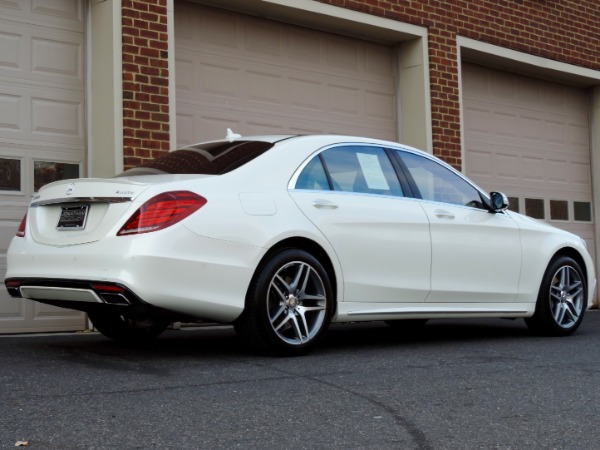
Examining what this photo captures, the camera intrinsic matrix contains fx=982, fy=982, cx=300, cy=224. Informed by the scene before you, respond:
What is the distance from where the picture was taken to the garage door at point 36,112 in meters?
8.80

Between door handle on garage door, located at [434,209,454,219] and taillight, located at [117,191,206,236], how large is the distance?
2.17 metres

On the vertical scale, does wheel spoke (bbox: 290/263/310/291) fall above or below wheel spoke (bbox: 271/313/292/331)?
above

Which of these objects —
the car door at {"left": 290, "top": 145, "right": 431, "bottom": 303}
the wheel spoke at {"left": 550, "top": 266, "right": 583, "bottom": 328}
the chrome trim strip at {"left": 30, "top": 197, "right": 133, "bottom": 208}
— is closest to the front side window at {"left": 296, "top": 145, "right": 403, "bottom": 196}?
the car door at {"left": 290, "top": 145, "right": 431, "bottom": 303}

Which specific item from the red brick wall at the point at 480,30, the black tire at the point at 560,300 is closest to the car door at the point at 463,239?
the black tire at the point at 560,300

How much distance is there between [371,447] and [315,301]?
2.66 meters

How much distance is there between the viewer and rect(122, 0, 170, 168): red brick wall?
30.2 feet

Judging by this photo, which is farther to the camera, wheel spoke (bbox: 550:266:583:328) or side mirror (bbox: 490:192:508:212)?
wheel spoke (bbox: 550:266:583:328)

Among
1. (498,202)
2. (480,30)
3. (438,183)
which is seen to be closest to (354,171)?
(438,183)

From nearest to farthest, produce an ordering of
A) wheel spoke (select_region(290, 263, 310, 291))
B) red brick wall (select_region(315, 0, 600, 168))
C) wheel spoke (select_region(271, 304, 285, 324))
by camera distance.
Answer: wheel spoke (select_region(271, 304, 285, 324)), wheel spoke (select_region(290, 263, 310, 291)), red brick wall (select_region(315, 0, 600, 168))

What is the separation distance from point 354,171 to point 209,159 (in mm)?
1079

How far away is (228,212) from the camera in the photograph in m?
5.94

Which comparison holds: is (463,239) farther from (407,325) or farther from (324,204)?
(407,325)

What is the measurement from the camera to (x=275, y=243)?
6.10 m

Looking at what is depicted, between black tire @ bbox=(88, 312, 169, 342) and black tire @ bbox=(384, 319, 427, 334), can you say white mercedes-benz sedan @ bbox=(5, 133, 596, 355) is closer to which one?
black tire @ bbox=(88, 312, 169, 342)
